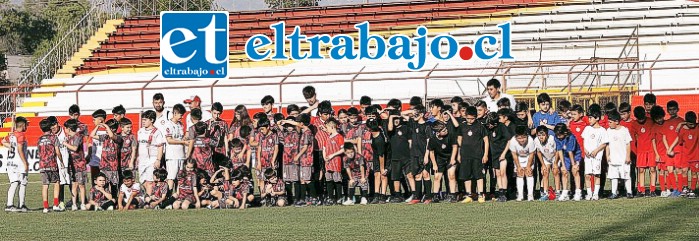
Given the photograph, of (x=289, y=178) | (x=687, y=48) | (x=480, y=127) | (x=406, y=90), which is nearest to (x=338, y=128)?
(x=289, y=178)

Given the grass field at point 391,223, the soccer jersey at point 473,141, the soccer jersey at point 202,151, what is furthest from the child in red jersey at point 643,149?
the soccer jersey at point 202,151

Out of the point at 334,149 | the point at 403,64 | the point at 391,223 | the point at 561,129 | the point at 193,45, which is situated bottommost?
the point at 391,223

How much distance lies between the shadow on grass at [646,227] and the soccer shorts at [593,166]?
8.00ft

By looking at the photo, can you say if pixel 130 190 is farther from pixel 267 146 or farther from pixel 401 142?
pixel 401 142

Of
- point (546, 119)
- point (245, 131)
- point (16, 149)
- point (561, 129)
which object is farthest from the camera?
point (245, 131)

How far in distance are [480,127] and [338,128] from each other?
90.3 inches

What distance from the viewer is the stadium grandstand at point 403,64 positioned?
3566 centimetres

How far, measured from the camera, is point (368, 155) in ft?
62.2

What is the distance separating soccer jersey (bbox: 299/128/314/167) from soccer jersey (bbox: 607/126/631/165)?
175 inches

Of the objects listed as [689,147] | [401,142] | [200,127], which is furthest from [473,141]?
[200,127]

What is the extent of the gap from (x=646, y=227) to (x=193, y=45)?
34.9 m

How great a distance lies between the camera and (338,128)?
1920 cm

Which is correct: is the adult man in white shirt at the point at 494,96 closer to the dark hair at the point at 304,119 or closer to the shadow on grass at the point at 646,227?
the dark hair at the point at 304,119

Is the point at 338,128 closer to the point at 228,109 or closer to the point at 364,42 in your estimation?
the point at 228,109
